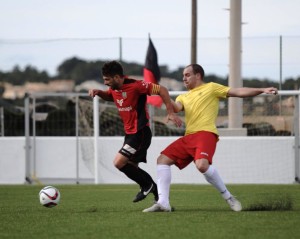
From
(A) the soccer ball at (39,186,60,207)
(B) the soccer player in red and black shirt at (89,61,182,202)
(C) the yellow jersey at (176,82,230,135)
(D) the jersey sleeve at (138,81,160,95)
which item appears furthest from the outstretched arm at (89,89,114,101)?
(A) the soccer ball at (39,186,60,207)

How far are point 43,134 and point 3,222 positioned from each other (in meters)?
15.7

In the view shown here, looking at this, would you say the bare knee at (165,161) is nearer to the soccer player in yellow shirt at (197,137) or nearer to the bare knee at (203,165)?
the soccer player in yellow shirt at (197,137)

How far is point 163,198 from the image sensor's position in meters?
10.5

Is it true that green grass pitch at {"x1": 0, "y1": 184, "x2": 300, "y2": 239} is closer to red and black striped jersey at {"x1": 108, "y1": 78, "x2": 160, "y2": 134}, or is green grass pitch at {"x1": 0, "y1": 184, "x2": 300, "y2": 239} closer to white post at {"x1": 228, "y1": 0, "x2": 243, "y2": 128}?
red and black striped jersey at {"x1": 108, "y1": 78, "x2": 160, "y2": 134}

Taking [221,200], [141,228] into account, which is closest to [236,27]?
[221,200]

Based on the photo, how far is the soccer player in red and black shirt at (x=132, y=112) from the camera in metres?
10.7

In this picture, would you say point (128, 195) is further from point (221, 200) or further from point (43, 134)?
point (43, 134)

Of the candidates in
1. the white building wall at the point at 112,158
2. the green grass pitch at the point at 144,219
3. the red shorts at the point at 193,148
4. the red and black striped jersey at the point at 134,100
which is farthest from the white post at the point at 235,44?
the red shorts at the point at 193,148

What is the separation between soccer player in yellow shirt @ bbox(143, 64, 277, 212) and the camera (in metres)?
10.4

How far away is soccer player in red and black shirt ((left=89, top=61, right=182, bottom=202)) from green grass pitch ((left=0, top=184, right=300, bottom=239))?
19.4 inches

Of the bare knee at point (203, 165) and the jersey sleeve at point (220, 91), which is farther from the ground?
the jersey sleeve at point (220, 91)

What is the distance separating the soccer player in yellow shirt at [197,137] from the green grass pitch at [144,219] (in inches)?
10.6

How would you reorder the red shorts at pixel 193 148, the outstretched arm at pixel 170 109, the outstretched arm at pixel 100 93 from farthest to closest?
the outstretched arm at pixel 100 93, the red shorts at pixel 193 148, the outstretched arm at pixel 170 109

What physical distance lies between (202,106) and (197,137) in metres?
0.38
